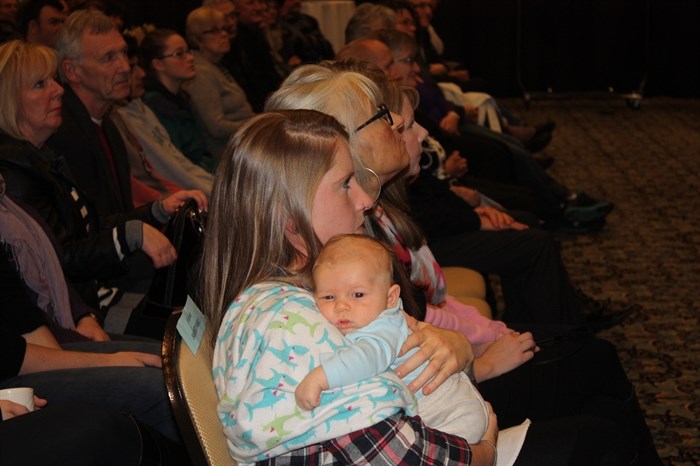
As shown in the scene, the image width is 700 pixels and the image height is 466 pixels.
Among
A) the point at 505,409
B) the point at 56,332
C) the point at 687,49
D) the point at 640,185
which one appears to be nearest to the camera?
the point at 505,409

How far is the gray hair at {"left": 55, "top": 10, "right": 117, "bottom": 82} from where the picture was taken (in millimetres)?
3760

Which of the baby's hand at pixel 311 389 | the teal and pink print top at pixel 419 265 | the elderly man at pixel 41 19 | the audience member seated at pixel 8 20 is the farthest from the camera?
the elderly man at pixel 41 19

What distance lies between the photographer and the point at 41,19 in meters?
5.06

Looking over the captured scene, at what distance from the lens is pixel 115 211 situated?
3535mm

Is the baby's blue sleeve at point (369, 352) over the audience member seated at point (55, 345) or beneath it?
over

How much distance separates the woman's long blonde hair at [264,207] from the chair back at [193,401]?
0.38ft

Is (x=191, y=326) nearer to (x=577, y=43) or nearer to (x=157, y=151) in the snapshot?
(x=157, y=151)

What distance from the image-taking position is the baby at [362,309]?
147 centimetres

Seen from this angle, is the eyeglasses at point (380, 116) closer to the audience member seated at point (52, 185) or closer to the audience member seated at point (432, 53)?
the audience member seated at point (52, 185)

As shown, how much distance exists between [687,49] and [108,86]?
28.8 ft

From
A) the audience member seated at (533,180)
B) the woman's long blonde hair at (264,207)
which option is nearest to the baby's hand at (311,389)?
the woman's long blonde hair at (264,207)

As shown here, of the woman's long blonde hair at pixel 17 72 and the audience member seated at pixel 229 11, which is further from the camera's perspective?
the audience member seated at pixel 229 11

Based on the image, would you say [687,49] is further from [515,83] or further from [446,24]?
[446,24]

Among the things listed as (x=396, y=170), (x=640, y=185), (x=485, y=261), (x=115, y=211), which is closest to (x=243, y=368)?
(x=396, y=170)
